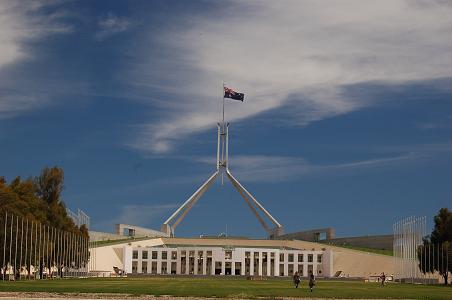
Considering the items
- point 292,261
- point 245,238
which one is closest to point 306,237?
point 245,238

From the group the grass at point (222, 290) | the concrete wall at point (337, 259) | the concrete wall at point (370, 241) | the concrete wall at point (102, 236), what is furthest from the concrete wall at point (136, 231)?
the grass at point (222, 290)

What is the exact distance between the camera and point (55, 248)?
68750 mm

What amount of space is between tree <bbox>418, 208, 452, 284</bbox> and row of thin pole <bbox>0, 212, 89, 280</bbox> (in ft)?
102

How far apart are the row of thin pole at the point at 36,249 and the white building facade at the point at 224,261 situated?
26.7 m

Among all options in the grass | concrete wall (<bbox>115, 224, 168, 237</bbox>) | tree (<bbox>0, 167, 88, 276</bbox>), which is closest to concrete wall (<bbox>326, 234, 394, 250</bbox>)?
concrete wall (<bbox>115, 224, 168, 237</bbox>)

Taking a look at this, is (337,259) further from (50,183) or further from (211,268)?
(50,183)

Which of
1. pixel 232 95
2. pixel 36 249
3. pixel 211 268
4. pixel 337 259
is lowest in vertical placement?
pixel 211 268

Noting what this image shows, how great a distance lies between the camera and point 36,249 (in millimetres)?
59156

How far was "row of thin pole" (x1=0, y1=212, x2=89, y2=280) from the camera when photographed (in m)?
55.9

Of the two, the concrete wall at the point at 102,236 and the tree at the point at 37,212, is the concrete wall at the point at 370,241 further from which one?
the tree at the point at 37,212

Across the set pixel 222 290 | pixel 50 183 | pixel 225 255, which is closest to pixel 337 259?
pixel 225 255

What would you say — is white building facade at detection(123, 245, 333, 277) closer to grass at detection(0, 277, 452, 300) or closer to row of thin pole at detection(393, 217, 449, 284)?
row of thin pole at detection(393, 217, 449, 284)

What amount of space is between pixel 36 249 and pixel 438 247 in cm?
3528

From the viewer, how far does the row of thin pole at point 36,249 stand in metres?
55.9
